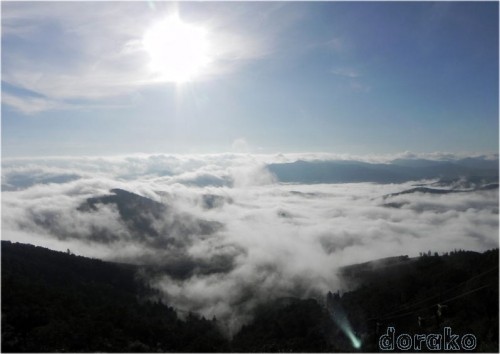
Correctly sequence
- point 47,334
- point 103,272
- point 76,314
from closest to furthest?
1. point 47,334
2. point 76,314
3. point 103,272

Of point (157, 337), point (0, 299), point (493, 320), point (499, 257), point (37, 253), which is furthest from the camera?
point (37, 253)

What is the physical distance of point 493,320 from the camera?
212ft

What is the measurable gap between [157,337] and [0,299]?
3339 centimetres

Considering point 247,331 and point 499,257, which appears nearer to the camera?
point 499,257

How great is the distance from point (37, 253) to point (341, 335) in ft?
377

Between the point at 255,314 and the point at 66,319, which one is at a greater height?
the point at 66,319

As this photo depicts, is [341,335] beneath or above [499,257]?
beneath

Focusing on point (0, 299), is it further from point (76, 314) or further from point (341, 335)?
point (341, 335)

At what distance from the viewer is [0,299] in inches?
2393

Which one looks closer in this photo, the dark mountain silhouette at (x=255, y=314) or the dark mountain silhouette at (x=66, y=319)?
the dark mountain silhouette at (x=66, y=319)

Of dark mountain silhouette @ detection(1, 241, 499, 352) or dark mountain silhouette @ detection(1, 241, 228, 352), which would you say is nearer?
dark mountain silhouette @ detection(1, 241, 228, 352)

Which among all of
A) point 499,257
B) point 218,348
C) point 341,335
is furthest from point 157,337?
point 499,257

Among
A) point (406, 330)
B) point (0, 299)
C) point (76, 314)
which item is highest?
point (0, 299)

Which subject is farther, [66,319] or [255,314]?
[255,314]
